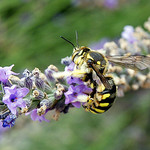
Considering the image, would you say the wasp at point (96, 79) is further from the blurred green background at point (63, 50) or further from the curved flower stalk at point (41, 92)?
the blurred green background at point (63, 50)

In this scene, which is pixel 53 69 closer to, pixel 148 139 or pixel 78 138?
pixel 78 138

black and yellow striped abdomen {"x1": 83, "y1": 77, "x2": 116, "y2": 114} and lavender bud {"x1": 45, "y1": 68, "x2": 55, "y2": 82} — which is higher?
lavender bud {"x1": 45, "y1": 68, "x2": 55, "y2": 82}

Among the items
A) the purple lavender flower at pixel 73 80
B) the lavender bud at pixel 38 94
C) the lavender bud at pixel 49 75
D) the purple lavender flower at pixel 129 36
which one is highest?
the purple lavender flower at pixel 129 36

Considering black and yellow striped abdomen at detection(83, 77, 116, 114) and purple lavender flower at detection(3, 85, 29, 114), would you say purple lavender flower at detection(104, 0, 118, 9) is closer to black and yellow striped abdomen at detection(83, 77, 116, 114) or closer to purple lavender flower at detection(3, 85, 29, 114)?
black and yellow striped abdomen at detection(83, 77, 116, 114)

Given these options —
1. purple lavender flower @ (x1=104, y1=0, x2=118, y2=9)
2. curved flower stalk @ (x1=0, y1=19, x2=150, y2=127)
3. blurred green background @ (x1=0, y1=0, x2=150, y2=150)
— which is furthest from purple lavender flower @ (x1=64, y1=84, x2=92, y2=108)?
purple lavender flower @ (x1=104, y1=0, x2=118, y2=9)

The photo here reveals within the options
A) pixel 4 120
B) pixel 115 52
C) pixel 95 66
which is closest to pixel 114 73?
pixel 115 52

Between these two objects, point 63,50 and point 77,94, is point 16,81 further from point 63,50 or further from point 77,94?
point 63,50

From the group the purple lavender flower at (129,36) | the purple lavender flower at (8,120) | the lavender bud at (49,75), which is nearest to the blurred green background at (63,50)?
the purple lavender flower at (129,36)
